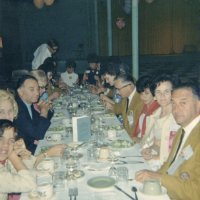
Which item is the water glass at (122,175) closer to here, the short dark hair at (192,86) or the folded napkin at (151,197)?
the folded napkin at (151,197)

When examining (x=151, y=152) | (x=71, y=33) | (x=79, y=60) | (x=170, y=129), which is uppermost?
(x=71, y=33)

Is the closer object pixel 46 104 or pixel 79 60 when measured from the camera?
pixel 46 104

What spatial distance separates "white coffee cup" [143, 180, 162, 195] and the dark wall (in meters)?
11.6

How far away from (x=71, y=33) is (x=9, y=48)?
3.06 meters

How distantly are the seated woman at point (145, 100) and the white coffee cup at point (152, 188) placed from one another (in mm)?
Result: 1521

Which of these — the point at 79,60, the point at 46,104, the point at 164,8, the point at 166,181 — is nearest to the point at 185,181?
the point at 166,181

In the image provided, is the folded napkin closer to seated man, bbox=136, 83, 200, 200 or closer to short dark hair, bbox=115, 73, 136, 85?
seated man, bbox=136, 83, 200, 200

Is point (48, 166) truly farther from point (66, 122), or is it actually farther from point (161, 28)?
point (161, 28)

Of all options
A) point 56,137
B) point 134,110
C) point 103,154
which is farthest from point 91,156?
point 134,110

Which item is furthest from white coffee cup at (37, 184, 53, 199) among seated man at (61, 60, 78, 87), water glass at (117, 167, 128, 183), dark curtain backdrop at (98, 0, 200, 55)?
dark curtain backdrop at (98, 0, 200, 55)

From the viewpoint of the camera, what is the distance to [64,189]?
1811mm

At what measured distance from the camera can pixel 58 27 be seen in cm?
1363

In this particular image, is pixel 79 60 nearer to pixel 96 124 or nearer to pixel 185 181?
pixel 96 124

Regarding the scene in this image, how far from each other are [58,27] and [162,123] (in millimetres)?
11576
